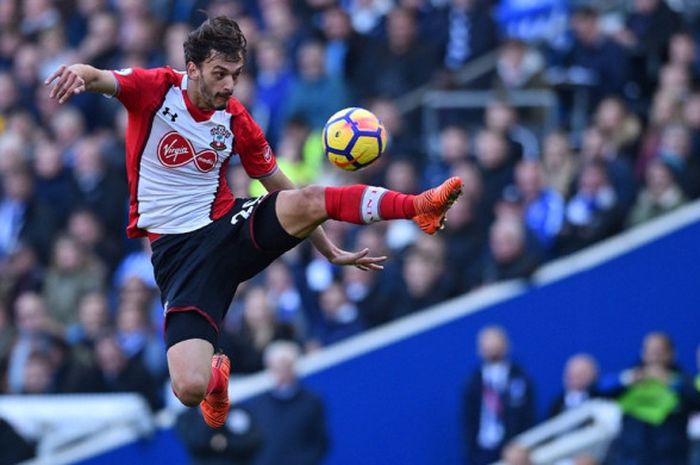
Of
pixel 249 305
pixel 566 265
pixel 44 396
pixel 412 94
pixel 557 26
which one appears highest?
pixel 557 26

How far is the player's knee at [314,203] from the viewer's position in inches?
320

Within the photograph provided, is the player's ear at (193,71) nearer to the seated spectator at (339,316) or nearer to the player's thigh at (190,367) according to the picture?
the player's thigh at (190,367)

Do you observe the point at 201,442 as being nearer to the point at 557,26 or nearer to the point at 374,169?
the point at 374,169

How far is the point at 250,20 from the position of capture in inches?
650

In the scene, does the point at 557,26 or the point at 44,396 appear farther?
the point at 557,26

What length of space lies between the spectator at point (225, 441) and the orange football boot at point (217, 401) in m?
2.59

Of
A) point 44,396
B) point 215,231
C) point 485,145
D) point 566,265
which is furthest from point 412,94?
point 215,231

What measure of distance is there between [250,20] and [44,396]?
504 cm

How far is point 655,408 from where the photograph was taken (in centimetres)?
1124

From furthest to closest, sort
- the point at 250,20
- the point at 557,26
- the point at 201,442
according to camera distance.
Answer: the point at 250,20 → the point at 557,26 → the point at 201,442

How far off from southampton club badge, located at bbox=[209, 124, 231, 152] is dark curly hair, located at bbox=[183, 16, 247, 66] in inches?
16.2

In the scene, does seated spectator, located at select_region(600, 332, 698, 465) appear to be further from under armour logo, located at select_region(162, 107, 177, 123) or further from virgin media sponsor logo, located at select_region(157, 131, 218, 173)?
under armour logo, located at select_region(162, 107, 177, 123)

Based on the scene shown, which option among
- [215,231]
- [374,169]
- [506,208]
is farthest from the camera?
[374,169]

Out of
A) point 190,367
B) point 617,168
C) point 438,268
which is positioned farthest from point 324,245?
point 617,168
